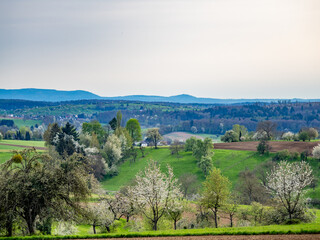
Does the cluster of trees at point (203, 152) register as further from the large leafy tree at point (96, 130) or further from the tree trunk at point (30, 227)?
the tree trunk at point (30, 227)

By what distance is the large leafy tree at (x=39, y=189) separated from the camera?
2658cm

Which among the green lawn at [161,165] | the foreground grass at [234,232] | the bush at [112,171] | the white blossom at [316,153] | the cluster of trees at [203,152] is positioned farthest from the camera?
A: the bush at [112,171]

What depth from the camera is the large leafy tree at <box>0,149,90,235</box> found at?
26.6m

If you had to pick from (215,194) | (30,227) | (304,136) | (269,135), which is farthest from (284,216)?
(269,135)

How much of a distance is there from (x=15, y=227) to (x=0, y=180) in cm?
573

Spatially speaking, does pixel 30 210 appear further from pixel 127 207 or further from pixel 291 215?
pixel 291 215

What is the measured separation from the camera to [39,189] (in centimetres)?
2727

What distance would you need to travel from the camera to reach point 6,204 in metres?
25.5

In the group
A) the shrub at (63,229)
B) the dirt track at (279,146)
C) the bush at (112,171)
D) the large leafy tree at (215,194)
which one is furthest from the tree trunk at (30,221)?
the dirt track at (279,146)

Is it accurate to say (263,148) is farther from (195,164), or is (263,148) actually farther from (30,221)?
(30,221)

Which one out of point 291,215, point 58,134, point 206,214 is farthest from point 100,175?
point 291,215

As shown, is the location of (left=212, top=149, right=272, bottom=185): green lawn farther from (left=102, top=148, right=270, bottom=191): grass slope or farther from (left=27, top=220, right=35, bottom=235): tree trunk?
(left=27, top=220, right=35, bottom=235): tree trunk

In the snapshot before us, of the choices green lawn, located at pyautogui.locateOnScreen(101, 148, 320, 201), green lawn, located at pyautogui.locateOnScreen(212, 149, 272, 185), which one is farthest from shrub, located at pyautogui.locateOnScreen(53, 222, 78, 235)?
green lawn, located at pyautogui.locateOnScreen(212, 149, 272, 185)

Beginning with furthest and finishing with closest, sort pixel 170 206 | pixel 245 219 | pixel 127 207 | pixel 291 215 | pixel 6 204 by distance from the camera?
pixel 127 207
pixel 245 219
pixel 170 206
pixel 291 215
pixel 6 204
